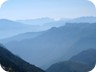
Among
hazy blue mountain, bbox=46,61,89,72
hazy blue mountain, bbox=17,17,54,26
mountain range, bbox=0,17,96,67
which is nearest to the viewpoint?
hazy blue mountain, bbox=46,61,89,72

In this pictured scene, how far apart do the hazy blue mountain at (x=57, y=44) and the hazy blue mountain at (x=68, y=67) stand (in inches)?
3.9

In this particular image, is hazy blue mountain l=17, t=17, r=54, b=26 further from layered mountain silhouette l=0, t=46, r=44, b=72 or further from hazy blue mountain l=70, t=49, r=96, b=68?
hazy blue mountain l=70, t=49, r=96, b=68

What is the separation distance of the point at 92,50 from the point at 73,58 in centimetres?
29

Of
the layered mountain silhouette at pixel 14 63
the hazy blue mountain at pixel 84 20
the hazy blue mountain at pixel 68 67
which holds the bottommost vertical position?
the layered mountain silhouette at pixel 14 63

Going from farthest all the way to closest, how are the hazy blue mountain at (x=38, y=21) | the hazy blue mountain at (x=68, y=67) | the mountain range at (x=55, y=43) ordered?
the hazy blue mountain at (x=38, y=21), the mountain range at (x=55, y=43), the hazy blue mountain at (x=68, y=67)

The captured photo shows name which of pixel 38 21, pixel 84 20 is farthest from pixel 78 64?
pixel 38 21

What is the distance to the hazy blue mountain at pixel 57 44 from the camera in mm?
3101

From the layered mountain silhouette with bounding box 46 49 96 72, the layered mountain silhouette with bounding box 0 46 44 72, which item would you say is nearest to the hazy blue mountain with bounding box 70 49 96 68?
the layered mountain silhouette with bounding box 46 49 96 72

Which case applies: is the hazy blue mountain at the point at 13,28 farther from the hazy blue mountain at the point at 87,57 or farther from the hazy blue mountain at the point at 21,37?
the hazy blue mountain at the point at 87,57

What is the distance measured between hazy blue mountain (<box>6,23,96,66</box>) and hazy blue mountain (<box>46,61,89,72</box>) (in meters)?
0.10

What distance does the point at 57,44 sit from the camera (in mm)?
3188

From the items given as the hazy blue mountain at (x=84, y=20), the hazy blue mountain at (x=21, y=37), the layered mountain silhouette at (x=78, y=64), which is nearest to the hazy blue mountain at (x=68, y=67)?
the layered mountain silhouette at (x=78, y=64)

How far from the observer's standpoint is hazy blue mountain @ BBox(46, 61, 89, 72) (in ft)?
9.66

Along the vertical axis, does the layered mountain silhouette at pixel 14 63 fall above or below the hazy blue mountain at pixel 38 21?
below
